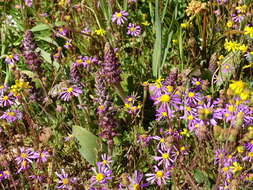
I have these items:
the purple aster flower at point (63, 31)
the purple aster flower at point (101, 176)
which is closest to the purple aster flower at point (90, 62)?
the purple aster flower at point (63, 31)

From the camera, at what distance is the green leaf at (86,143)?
2.40 metres

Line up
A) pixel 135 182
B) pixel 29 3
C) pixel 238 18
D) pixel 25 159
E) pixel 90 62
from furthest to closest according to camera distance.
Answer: pixel 29 3
pixel 238 18
pixel 90 62
pixel 25 159
pixel 135 182

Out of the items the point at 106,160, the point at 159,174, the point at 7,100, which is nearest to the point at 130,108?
the point at 106,160

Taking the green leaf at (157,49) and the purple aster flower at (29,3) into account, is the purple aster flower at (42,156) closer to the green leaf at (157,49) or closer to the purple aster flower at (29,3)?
the green leaf at (157,49)

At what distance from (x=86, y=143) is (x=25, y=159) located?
426 mm

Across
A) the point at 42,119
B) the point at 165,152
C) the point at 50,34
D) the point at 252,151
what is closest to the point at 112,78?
the point at 165,152

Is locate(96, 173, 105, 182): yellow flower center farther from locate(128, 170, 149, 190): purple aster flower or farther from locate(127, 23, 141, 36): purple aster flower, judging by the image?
locate(127, 23, 141, 36): purple aster flower

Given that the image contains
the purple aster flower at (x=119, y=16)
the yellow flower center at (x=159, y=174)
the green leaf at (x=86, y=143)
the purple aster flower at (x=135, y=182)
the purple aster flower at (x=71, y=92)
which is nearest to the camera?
the purple aster flower at (x=135, y=182)

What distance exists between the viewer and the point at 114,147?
257 centimetres

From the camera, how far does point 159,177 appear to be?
220cm

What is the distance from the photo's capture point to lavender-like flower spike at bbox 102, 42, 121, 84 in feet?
7.75

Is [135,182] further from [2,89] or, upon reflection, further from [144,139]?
[2,89]

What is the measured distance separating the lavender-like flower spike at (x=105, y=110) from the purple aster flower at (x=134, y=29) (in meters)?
1.11

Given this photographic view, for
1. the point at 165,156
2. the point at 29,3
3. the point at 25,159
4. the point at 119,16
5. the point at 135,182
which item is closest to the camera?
the point at 135,182
